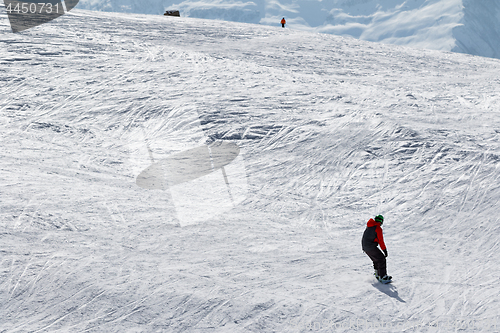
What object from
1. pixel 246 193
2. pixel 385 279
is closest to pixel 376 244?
pixel 385 279

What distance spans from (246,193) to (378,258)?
14.3 feet

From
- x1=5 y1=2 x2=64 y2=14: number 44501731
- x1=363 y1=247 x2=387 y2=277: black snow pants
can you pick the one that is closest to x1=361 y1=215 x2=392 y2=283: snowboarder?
x1=363 y1=247 x2=387 y2=277: black snow pants

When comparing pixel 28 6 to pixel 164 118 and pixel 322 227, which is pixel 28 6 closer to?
pixel 164 118

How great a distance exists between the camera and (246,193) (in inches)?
407

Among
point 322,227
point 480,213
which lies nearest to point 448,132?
point 480,213

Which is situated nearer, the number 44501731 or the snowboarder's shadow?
the snowboarder's shadow

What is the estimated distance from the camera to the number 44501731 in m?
24.7

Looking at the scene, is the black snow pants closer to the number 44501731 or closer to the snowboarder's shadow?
the snowboarder's shadow

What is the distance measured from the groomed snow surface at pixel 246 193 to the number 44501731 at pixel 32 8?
5.00 m

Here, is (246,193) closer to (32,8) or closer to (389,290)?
(389,290)

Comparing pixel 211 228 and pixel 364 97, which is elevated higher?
pixel 364 97

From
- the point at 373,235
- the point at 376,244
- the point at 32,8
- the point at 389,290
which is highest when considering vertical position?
the point at 32,8

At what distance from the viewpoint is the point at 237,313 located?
6000mm

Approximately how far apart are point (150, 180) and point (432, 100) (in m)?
11.5
